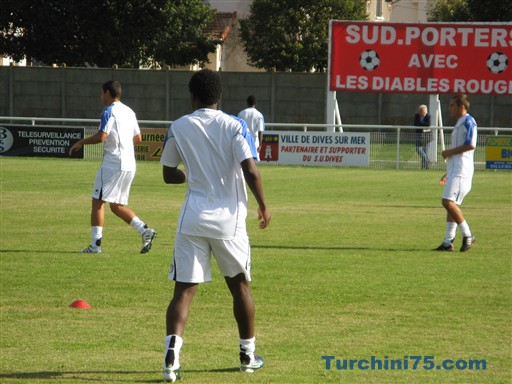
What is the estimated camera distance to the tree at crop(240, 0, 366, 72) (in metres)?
65.9

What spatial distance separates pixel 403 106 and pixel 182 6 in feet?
61.4

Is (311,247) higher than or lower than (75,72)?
lower

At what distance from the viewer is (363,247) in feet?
46.4

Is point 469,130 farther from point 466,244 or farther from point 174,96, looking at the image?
point 174,96

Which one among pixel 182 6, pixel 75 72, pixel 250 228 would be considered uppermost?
pixel 182 6

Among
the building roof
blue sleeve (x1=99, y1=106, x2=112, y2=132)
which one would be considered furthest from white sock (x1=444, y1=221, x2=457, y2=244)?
the building roof

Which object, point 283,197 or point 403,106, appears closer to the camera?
point 283,197

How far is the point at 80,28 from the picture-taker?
176 ft

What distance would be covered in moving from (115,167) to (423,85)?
21273 millimetres

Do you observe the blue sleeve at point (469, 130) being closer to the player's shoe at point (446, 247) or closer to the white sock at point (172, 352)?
the player's shoe at point (446, 247)

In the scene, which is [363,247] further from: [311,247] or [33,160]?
[33,160]

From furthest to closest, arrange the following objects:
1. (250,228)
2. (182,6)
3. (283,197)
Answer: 1. (182,6)
2. (283,197)
3. (250,228)

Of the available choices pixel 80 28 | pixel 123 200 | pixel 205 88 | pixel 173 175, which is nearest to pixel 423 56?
pixel 123 200

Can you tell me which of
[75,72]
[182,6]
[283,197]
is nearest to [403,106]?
[75,72]
